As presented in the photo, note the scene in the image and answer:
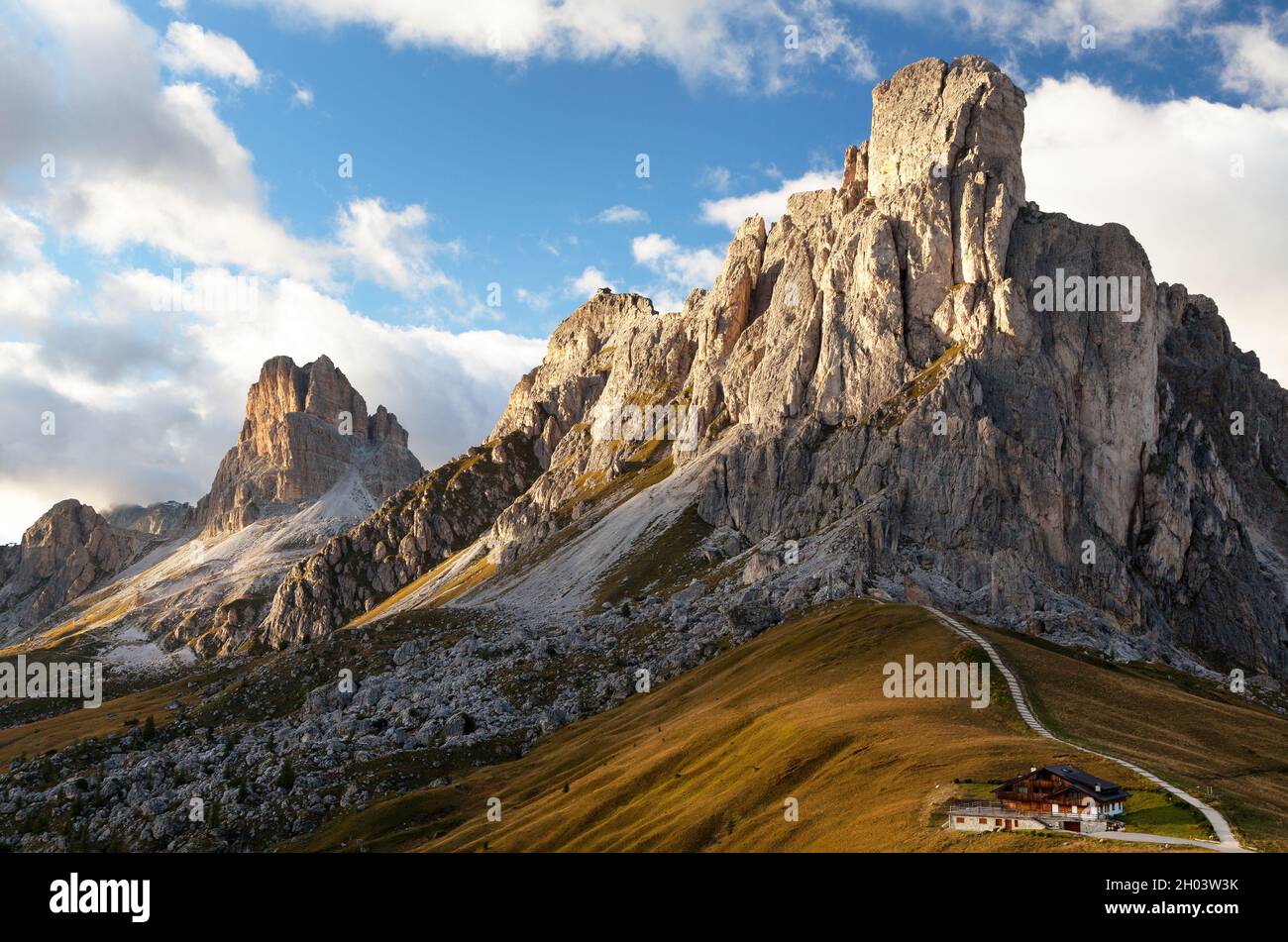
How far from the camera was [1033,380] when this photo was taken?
195 m

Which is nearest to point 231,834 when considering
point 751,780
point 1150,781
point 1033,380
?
point 751,780

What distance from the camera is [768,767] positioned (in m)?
75.5

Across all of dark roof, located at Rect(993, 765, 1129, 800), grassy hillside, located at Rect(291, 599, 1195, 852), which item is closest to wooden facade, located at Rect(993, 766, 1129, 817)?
dark roof, located at Rect(993, 765, 1129, 800)

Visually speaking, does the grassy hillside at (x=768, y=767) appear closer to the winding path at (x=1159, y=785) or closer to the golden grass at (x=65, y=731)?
the winding path at (x=1159, y=785)

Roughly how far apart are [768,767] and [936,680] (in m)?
32.3

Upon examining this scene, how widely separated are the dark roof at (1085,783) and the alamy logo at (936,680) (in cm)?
3792

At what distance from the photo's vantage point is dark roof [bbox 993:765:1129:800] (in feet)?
166

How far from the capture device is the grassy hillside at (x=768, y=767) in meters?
59.2

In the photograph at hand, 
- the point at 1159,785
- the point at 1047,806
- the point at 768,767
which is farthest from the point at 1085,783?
the point at 768,767
